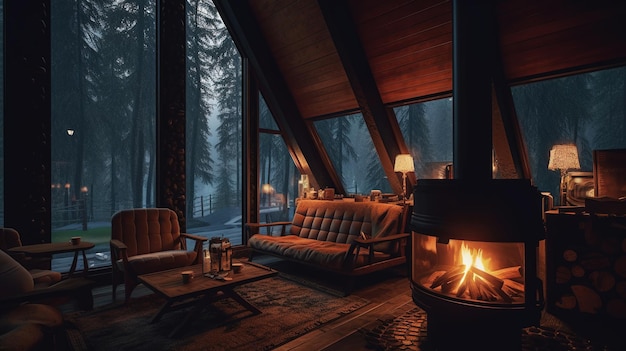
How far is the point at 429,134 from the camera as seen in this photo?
4.65 metres

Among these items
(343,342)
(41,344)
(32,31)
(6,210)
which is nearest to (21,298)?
(41,344)

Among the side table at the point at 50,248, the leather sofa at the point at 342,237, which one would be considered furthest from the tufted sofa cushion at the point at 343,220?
the side table at the point at 50,248

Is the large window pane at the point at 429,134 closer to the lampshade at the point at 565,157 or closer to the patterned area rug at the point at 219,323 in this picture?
the lampshade at the point at 565,157

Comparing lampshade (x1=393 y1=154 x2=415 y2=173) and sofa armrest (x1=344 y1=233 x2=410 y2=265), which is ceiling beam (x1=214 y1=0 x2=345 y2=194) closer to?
lampshade (x1=393 y1=154 x2=415 y2=173)

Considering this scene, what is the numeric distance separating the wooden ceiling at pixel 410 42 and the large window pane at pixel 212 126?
56cm

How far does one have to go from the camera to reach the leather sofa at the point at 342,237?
3.51m

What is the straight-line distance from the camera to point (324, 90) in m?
4.83

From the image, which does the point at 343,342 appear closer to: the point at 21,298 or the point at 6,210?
the point at 21,298

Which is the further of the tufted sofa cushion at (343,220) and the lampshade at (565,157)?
the tufted sofa cushion at (343,220)

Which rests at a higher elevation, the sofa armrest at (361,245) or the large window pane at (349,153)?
the large window pane at (349,153)

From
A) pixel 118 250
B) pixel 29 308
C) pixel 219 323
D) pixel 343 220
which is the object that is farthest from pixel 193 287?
pixel 343 220

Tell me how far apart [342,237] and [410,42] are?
2411 mm

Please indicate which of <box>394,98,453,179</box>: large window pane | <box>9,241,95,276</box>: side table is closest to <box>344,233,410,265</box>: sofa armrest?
<box>394,98,453,179</box>: large window pane

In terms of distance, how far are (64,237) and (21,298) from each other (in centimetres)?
245
